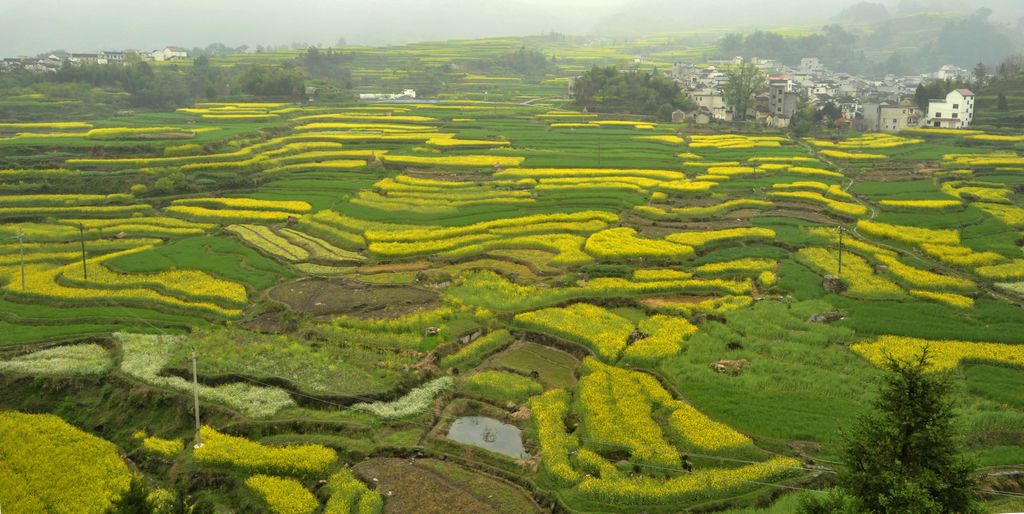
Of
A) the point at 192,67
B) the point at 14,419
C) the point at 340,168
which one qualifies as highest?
the point at 192,67

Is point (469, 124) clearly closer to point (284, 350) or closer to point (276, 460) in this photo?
point (284, 350)

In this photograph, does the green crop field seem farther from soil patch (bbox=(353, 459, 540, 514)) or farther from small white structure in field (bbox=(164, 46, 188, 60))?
small white structure in field (bbox=(164, 46, 188, 60))

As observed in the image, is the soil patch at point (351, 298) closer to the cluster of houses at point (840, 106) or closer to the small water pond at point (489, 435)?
the small water pond at point (489, 435)

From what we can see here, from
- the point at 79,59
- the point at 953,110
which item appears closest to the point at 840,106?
the point at 953,110

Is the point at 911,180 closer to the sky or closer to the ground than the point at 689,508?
closer to the sky

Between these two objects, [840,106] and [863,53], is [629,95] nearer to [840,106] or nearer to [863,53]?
[840,106]

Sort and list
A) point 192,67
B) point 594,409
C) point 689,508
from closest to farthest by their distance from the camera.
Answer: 1. point 689,508
2. point 594,409
3. point 192,67

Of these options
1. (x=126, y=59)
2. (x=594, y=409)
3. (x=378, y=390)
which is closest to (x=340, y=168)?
(x=378, y=390)
